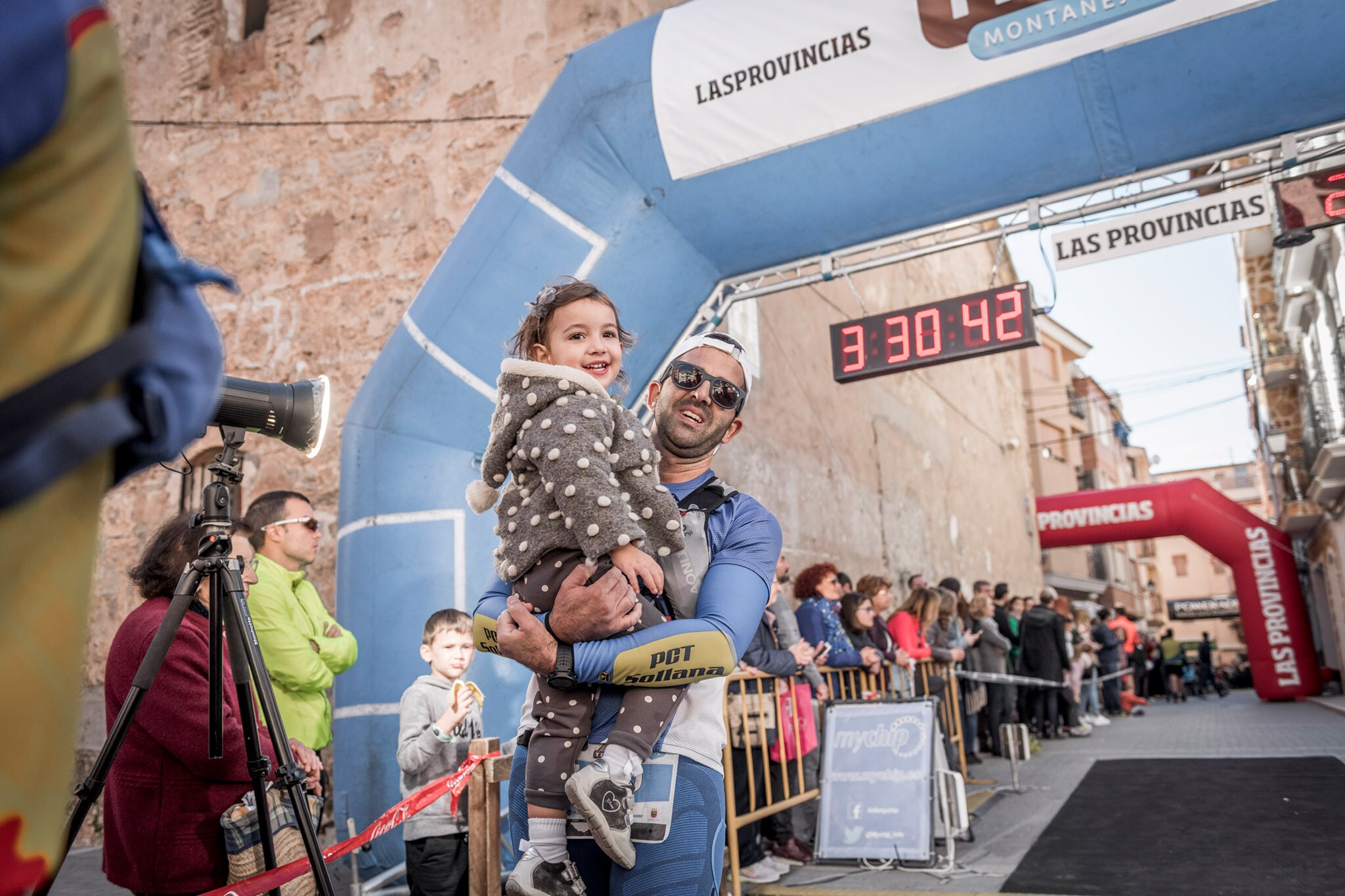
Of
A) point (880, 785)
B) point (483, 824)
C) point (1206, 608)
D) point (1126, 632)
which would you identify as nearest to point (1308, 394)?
point (1126, 632)

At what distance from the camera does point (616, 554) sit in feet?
5.54

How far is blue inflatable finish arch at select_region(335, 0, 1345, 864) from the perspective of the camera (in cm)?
498

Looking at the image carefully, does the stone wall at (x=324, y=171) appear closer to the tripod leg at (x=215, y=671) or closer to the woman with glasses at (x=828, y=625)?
the woman with glasses at (x=828, y=625)

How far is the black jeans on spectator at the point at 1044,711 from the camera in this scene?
11727 millimetres

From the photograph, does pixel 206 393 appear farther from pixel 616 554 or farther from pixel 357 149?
pixel 357 149

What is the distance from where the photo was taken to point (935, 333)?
247 inches

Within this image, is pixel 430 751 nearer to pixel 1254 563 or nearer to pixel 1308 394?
pixel 1254 563

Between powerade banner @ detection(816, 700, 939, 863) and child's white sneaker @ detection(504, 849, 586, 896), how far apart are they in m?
3.75

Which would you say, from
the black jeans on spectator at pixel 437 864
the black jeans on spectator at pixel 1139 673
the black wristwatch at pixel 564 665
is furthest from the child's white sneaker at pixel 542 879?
the black jeans on spectator at pixel 1139 673

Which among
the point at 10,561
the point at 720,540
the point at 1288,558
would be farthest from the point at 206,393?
the point at 1288,558

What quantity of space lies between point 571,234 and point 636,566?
391cm

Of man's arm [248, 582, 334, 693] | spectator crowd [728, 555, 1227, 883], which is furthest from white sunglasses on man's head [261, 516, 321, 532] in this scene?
spectator crowd [728, 555, 1227, 883]

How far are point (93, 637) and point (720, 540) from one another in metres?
8.91

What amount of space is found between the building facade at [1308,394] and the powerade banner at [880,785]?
40.5 ft
